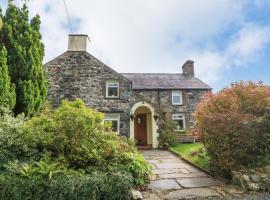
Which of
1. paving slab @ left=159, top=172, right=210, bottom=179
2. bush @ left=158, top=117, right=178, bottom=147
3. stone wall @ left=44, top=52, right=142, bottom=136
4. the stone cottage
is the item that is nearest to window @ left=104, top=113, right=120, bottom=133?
the stone cottage

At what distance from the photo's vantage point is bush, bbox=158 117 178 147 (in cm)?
1611

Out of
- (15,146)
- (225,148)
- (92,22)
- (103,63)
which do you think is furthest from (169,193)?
(103,63)

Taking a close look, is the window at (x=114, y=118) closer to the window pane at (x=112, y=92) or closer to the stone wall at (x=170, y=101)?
the window pane at (x=112, y=92)

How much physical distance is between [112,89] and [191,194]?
11.7 m

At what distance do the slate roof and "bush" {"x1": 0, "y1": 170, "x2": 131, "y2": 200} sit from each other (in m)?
15.5

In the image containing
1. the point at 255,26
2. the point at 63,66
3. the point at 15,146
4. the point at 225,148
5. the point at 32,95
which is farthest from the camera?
the point at 63,66

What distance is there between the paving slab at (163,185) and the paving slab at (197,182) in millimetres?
262

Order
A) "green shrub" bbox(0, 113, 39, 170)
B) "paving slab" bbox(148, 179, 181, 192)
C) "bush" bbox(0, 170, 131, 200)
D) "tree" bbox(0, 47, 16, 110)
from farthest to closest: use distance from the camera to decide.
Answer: "tree" bbox(0, 47, 16, 110), "paving slab" bbox(148, 179, 181, 192), "green shrub" bbox(0, 113, 39, 170), "bush" bbox(0, 170, 131, 200)

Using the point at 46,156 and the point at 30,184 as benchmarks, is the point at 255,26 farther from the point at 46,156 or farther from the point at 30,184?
the point at 30,184

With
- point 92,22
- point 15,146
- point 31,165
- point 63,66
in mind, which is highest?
point 63,66

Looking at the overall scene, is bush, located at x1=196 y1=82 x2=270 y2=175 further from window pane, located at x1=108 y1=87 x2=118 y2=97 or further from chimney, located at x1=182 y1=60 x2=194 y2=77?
chimney, located at x1=182 y1=60 x2=194 y2=77

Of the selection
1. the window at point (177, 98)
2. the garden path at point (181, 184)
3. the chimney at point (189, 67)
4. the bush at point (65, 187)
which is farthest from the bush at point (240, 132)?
the chimney at point (189, 67)

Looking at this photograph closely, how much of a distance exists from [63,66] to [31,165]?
12193mm

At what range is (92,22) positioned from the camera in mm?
7727
